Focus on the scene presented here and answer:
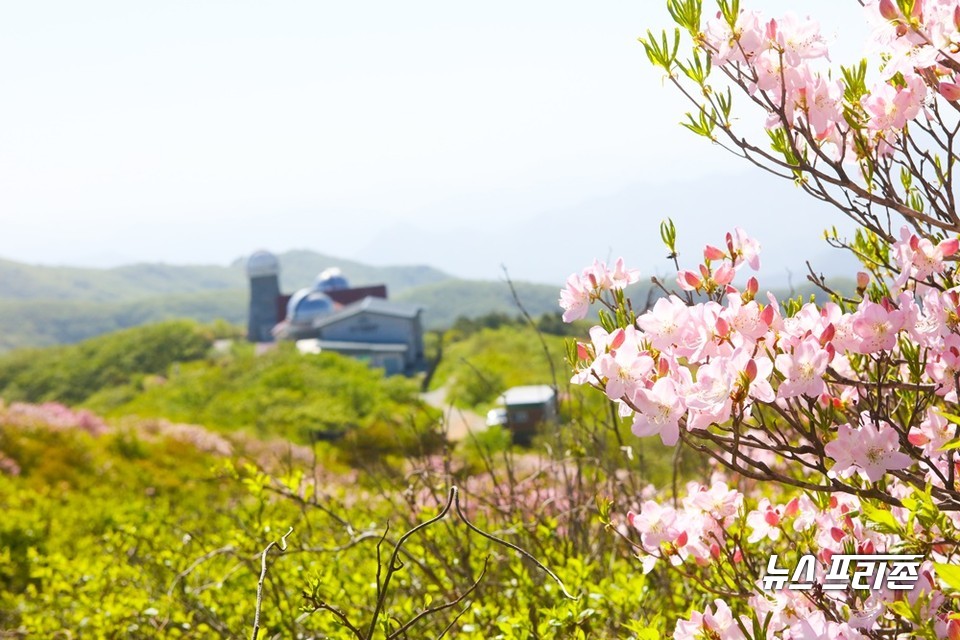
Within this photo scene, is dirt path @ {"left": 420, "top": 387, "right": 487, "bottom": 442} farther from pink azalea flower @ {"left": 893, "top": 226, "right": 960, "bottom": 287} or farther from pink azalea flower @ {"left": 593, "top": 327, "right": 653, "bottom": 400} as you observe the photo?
pink azalea flower @ {"left": 593, "top": 327, "right": 653, "bottom": 400}

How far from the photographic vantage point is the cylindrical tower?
188 feet

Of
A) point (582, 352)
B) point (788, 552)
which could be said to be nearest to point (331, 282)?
point (788, 552)

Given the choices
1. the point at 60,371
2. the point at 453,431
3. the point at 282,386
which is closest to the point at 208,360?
the point at 60,371

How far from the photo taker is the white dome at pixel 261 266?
5791cm

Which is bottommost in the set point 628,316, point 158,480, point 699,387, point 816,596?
point 158,480

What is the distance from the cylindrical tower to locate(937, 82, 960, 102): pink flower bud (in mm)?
56554

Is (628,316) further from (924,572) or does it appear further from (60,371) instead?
(60,371)

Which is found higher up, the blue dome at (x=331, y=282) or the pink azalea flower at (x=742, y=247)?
the pink azalea flower at (x=742, y=247)

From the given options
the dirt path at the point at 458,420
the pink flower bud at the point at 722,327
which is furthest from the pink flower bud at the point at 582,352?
the dirt path at the point at 458,420

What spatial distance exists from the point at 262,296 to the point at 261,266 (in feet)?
7.32

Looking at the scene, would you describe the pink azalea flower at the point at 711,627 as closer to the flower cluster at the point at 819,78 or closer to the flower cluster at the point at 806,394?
the flower cluster at the point at 806,394

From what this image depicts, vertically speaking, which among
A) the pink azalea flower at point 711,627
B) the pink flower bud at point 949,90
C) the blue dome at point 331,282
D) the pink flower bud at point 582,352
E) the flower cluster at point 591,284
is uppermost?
the pink flower bud at point 949,90

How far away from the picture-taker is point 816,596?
172cm

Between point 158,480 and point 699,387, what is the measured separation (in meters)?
9.92
